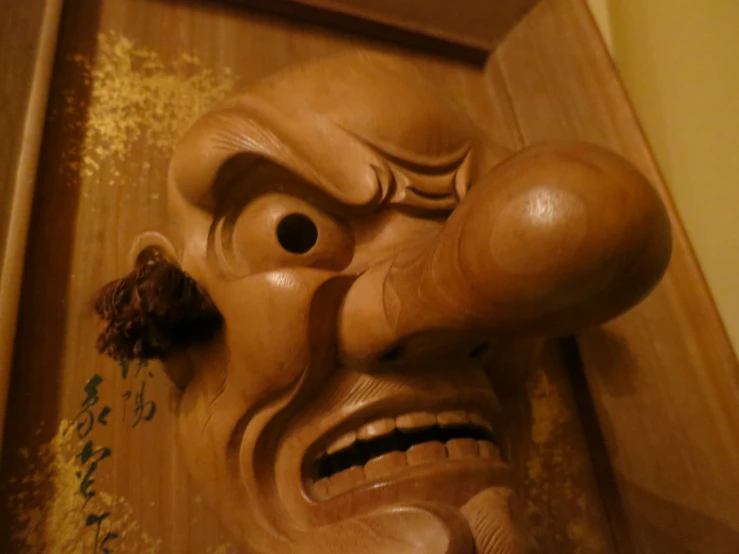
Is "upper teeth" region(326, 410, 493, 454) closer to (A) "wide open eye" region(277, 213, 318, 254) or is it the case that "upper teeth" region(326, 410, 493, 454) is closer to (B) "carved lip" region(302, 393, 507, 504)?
(B) "carved lip" region(302, 393, 507, 504)

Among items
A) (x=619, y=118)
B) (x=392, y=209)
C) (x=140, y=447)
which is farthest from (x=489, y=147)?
(x=140, y=447)

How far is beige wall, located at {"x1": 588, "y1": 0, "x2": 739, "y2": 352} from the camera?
0.58 metres

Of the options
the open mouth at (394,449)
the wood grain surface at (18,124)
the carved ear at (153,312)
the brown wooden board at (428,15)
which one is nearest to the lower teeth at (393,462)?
the open mouth at (394,449)

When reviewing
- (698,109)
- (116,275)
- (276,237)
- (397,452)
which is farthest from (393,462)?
(698,109)

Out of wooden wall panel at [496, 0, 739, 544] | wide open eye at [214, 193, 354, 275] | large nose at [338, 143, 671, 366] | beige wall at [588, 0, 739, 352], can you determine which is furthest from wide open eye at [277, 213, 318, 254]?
beige wall at [588, 0, 739, 352]

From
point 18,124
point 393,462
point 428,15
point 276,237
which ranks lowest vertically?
point 393,462

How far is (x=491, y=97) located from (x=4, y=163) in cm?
54

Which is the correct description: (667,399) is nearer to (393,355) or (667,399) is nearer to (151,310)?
(393,355)

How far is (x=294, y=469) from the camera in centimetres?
37

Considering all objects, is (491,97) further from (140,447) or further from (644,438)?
(140,447)

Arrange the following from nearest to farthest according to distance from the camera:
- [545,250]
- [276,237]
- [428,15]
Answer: [545,250] < [276,237] < [428,15]

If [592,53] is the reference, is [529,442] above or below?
below

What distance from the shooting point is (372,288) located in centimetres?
36

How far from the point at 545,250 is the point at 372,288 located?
12cm
